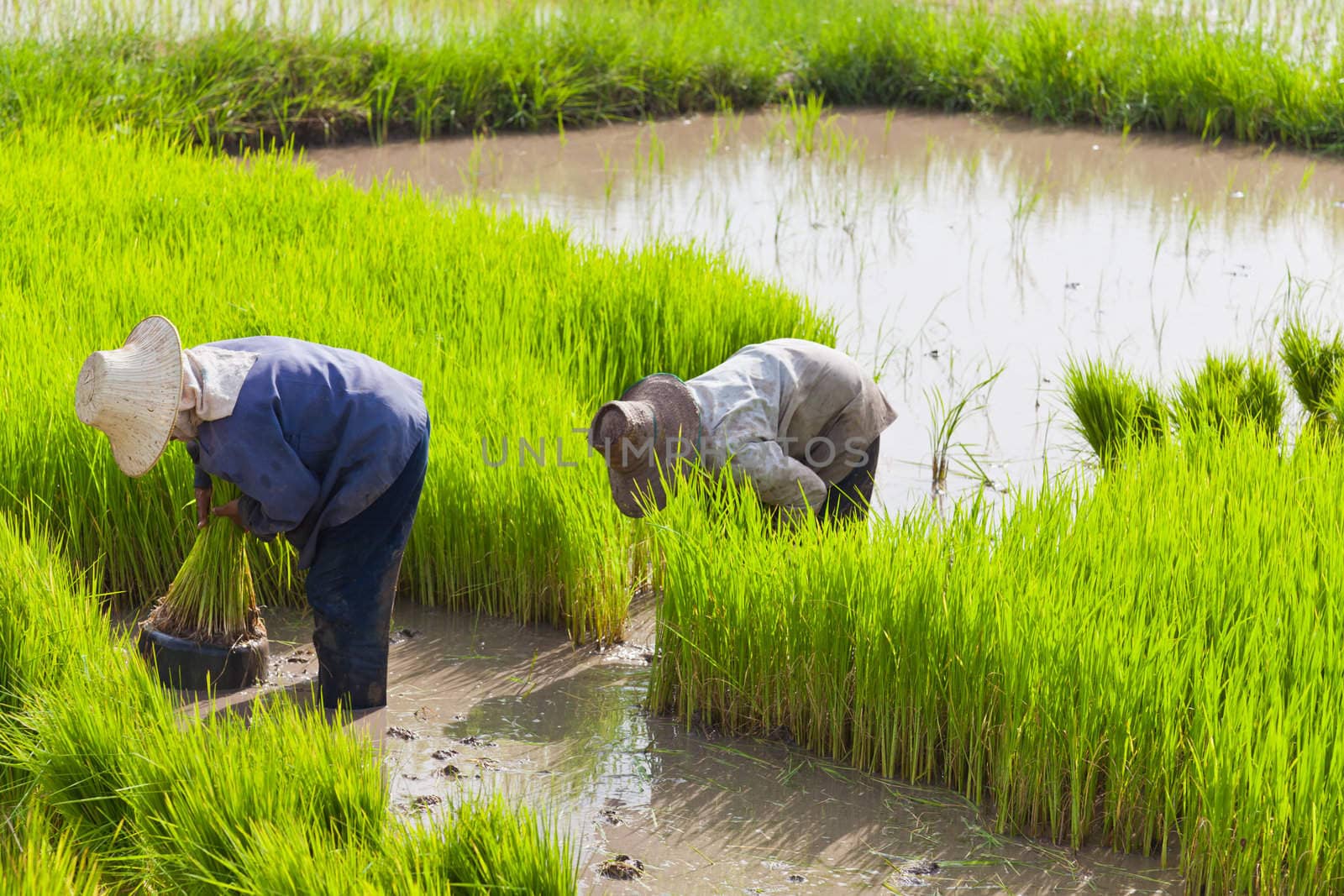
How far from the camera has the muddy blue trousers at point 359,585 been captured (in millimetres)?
3025

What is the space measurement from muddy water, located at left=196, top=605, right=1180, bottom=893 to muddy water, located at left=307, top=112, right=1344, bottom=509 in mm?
1614

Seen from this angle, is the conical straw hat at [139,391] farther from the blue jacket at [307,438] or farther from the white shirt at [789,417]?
the white shirt at [789,417]

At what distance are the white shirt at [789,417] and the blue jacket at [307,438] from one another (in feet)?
2.19

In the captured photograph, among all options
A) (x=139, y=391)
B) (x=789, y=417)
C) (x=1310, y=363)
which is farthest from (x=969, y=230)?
(x=139, y=391)

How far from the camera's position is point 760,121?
966cm

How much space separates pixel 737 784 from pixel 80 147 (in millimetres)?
4681

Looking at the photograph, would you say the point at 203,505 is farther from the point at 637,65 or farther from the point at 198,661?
the point at 637,65

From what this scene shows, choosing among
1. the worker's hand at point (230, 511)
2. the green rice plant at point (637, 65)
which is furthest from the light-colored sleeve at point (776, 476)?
the green rice plant at point (637, 65)

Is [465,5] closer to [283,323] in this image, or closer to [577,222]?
[577,222]

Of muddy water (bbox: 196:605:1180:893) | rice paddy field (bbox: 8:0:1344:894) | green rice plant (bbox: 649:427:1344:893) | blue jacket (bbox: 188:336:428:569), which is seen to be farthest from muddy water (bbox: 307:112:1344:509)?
blue jacket (bbox: 188:336:428:569)

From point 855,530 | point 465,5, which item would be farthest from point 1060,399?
point 465,5

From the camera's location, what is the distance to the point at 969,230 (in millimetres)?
7215

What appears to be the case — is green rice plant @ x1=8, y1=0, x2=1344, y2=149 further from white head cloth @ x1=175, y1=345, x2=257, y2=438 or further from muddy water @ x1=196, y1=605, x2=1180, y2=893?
muddy water @ x1=196, y1=605, x2=1180, y2=893

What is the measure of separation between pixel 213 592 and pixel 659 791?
1091mm
